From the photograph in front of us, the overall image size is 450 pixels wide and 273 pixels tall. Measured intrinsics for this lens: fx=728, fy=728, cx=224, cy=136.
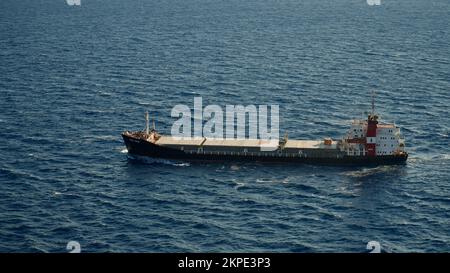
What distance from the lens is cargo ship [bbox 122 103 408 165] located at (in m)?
175

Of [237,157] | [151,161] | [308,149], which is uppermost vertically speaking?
[308,149]

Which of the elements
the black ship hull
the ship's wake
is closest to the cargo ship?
the black ship hull

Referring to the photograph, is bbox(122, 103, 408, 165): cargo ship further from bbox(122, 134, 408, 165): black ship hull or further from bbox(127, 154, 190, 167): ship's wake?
bbox(127, 154, 190, 167): ship's wake

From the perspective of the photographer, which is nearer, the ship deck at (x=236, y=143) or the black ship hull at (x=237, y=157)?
the black ship hull at (x=237, y=157)

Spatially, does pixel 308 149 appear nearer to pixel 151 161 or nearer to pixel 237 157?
pixel 237 157

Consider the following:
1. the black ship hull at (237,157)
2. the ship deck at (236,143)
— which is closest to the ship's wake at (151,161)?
the black ship hull at (237,157)

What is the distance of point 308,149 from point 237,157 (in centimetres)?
1723

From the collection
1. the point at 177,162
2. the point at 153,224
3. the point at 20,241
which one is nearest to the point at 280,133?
the point at 177,162

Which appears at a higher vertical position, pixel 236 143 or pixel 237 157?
pixel 236 143

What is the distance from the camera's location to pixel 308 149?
175m

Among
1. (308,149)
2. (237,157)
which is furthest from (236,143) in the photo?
(308,149)

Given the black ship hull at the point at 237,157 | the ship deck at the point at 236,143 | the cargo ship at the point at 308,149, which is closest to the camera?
the black ship hull at the point at 237,157

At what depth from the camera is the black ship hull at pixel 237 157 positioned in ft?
572

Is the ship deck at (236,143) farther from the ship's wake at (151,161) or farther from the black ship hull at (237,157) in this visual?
the ship's wake at (151,161)
